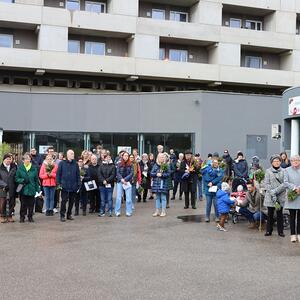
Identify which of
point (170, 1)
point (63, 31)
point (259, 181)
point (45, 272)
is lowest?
point (45, 272)

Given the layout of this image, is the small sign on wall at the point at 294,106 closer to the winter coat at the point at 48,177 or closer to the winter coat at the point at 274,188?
the winter coat at the point at 274,188

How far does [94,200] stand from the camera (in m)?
15.1

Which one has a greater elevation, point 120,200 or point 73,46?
point 73,46

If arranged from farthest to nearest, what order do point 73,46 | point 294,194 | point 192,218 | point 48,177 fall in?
point 73,46 → point 48,177 → point 192,218 → point 294,194

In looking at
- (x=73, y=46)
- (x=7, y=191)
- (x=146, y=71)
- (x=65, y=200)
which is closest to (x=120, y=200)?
(x=65, y=200)

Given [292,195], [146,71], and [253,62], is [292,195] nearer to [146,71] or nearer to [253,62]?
[146,71]

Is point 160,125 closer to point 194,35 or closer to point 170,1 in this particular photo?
point 194,35

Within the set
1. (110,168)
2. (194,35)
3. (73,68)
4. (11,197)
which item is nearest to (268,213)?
(110,168)

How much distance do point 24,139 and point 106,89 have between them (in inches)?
314

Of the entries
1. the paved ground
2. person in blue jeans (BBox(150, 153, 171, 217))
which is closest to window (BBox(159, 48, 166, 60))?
person in blue jeans (BBox(150, 153, 171, 217))

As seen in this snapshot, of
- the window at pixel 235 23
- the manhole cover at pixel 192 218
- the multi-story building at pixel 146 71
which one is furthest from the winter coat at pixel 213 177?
the window at pixel 235 23

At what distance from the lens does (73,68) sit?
32875mm

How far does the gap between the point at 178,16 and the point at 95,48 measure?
23.1 ft

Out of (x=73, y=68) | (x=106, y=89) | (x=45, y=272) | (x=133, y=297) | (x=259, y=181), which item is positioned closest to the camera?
(x=133, y=297)
